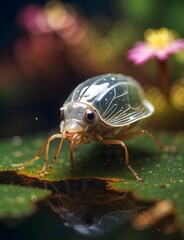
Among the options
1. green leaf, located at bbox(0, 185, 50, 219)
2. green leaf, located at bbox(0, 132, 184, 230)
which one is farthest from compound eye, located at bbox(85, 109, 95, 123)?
green leaf, located at bbox(0, 185, 50, 219)

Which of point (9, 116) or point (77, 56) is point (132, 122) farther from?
point (9, 116)

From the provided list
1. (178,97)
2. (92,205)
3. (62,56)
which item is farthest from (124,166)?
(62,56)

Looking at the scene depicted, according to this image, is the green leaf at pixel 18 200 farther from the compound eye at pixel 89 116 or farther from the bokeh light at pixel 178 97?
the bokeh light at pixel 178 97

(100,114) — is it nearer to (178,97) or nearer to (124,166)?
(124,166)

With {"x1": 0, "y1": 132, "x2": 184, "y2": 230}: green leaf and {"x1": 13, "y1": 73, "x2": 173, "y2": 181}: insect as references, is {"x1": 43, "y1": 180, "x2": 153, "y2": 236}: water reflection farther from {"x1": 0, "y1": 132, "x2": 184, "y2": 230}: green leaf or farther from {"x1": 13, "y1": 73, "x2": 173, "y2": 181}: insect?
{"x1": 13, "y1": 73, "x2": 173, "y2": 181}: insect

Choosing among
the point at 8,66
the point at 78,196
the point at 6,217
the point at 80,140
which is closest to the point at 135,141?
the point at 80,140

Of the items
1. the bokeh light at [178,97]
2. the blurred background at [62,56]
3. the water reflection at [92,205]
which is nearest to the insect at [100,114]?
the water reflection at [92,205]
